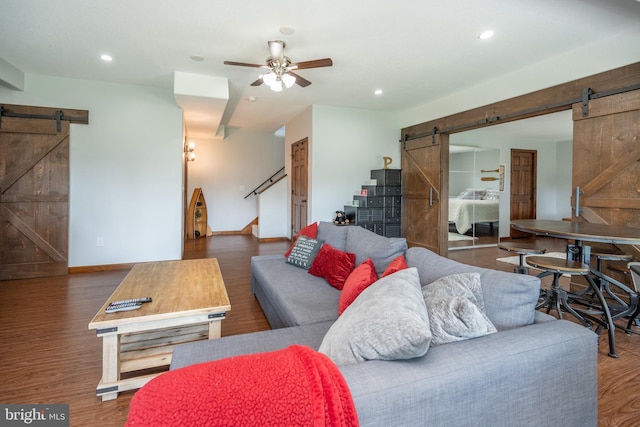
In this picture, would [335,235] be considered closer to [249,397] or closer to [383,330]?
[383,330]

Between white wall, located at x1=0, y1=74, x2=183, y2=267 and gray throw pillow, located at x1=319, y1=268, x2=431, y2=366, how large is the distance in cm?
445

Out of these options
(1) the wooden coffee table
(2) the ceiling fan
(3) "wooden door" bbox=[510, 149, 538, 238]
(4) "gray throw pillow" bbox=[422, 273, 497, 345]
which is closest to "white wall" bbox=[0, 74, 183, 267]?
(2) the ceiling fan

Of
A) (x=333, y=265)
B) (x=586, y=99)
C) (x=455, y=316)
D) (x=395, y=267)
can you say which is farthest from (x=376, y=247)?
(x=586, y=99)

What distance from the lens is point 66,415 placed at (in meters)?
1.62

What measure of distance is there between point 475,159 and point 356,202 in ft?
10.3

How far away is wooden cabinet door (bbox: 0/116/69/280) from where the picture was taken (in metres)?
4.17

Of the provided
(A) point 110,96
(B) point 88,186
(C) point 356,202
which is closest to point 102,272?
(B) point 88,186

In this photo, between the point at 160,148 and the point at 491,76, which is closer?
the point at 491,76

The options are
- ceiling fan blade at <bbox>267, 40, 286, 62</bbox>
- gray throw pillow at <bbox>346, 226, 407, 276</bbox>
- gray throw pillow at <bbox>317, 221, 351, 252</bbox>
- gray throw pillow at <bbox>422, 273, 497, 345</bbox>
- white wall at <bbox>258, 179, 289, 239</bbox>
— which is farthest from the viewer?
white wall at <bbox>258, 179, 289, 239</bbox>

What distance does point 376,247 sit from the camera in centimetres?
230

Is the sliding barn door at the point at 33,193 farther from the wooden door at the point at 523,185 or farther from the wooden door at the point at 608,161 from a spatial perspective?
the wooden door at the point at 523,185

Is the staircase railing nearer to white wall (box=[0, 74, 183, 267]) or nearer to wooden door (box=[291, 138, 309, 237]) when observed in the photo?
wooden door (box=[291, 138, 309, 237])

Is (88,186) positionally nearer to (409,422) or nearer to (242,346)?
(242,346)

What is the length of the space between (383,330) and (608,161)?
3.64 m
